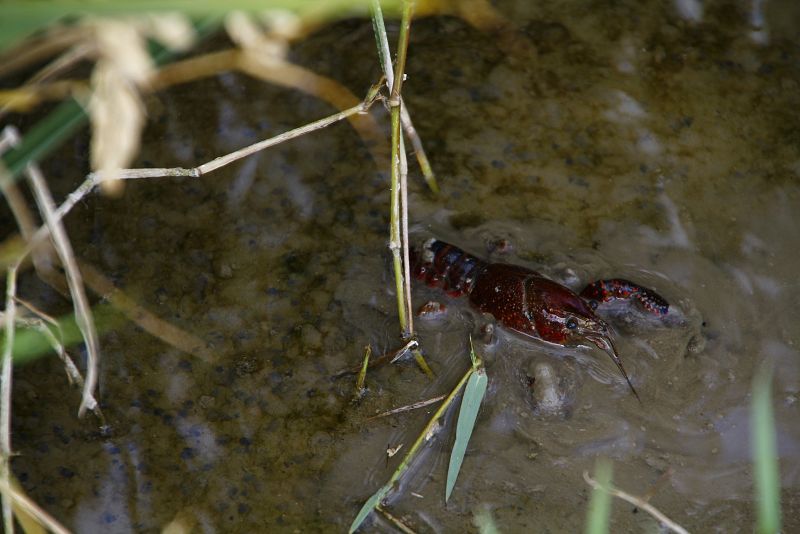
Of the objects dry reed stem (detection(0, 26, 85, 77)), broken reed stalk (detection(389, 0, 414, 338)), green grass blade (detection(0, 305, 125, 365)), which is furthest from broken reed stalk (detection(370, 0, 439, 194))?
green grass blade (detection(0, 305, 125, 365))

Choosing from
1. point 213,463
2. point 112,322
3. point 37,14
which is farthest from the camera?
point 112,322

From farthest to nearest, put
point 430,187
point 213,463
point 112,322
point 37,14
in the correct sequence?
point 430,187, point 112,322, point 213,463, point 37,14

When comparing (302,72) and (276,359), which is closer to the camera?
(276,359)

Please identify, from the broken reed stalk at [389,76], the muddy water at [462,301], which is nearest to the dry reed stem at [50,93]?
the muddy water at [462,301]

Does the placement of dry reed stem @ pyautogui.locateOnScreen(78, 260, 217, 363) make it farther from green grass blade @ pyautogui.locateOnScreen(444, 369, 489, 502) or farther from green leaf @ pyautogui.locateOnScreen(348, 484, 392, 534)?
green grass blade @ pyautogui.locateOnScreen(444, 369, 489, 502)

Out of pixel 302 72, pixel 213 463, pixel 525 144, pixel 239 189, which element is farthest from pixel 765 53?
pixel 213 463

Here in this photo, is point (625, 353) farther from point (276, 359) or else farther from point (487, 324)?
point (276, 359)

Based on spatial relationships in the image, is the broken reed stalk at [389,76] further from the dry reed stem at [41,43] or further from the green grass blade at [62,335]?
the green grass blade at [62,335]
